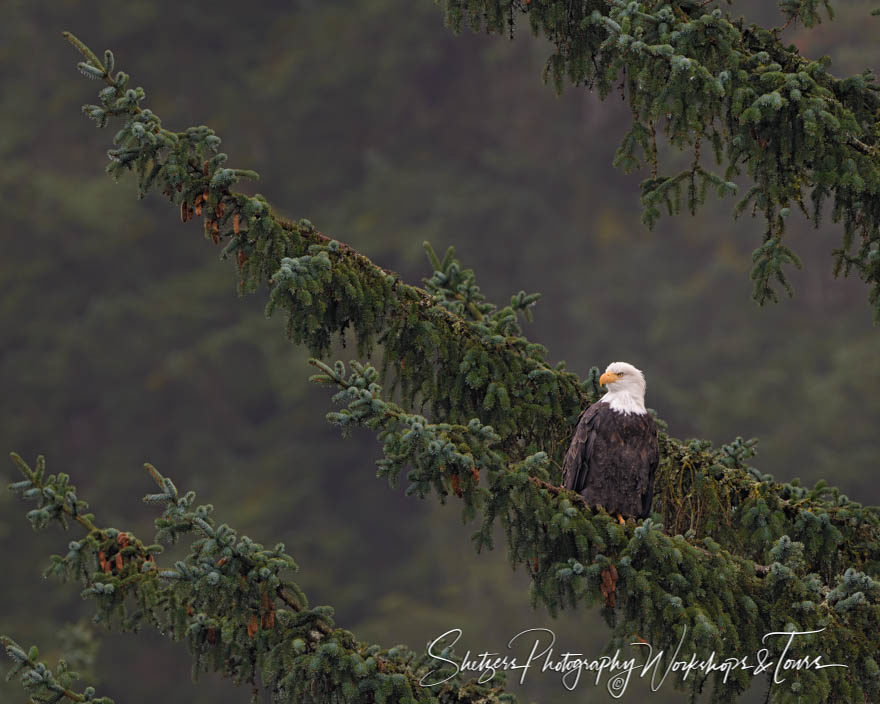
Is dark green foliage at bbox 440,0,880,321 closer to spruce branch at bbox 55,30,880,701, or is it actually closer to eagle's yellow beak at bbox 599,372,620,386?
spruce branch at bbox 55,30,880,701

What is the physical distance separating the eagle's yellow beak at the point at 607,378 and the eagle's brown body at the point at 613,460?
0.14 meters

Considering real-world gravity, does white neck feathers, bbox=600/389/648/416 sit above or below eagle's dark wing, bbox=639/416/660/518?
above

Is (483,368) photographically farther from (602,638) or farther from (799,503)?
(602,638)

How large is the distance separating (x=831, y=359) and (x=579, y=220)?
9021mm

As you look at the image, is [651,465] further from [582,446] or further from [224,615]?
[224,615]

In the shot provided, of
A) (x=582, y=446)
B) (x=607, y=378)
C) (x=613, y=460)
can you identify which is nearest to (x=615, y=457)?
(x=613, y=460)

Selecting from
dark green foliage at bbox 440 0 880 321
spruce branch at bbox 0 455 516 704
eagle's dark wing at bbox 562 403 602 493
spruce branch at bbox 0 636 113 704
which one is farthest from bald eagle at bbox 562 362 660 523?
spruce branch at bbox 0 636 113 704

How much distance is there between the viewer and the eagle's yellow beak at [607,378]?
603 centimetres

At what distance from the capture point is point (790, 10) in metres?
5.56

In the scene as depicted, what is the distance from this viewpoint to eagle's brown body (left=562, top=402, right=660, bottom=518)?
5836mm

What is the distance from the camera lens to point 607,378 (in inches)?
238

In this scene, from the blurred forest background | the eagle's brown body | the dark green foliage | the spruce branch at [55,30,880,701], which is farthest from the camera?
the blurred forest background

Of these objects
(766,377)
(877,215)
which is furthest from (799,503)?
(766,377)

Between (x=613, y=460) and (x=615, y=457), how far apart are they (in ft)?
0.06
